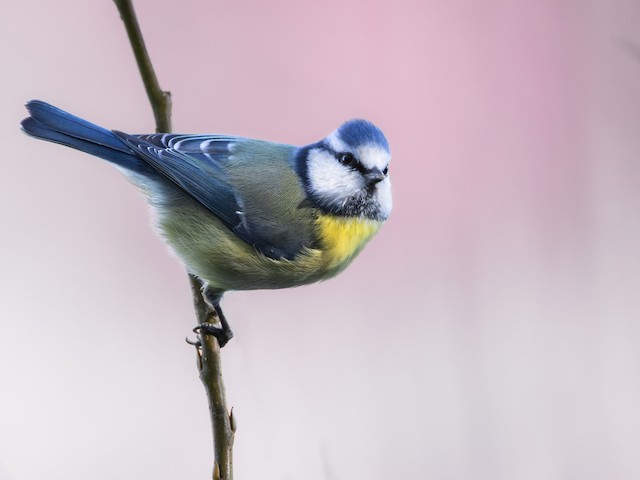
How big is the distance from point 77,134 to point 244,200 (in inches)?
11.1

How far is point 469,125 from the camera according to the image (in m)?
1.99

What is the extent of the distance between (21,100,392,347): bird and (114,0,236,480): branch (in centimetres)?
13

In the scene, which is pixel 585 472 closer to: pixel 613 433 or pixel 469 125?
pixel 613 433

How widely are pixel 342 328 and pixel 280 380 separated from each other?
0.20m

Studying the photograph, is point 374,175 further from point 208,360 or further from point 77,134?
point 77,134

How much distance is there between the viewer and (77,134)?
1300 millimetres

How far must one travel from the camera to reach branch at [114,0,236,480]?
0.95 meters

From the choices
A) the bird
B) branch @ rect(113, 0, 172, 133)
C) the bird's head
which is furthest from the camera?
the bird

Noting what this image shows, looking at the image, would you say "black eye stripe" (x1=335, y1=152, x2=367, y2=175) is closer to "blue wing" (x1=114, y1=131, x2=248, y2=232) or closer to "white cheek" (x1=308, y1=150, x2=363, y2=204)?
"white cheek" (x1=308, y1=150, x2=363, y2=204)

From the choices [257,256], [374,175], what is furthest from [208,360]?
[374,175]

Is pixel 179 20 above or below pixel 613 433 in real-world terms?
above

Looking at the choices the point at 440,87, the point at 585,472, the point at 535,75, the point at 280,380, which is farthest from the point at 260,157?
the point at 535,75

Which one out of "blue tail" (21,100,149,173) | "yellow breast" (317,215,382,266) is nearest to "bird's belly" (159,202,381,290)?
"yellow breast" (317,215,382,266)

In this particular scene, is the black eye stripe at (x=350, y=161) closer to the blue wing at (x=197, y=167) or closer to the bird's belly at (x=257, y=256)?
the bird's belly at (x=257, y=256)
